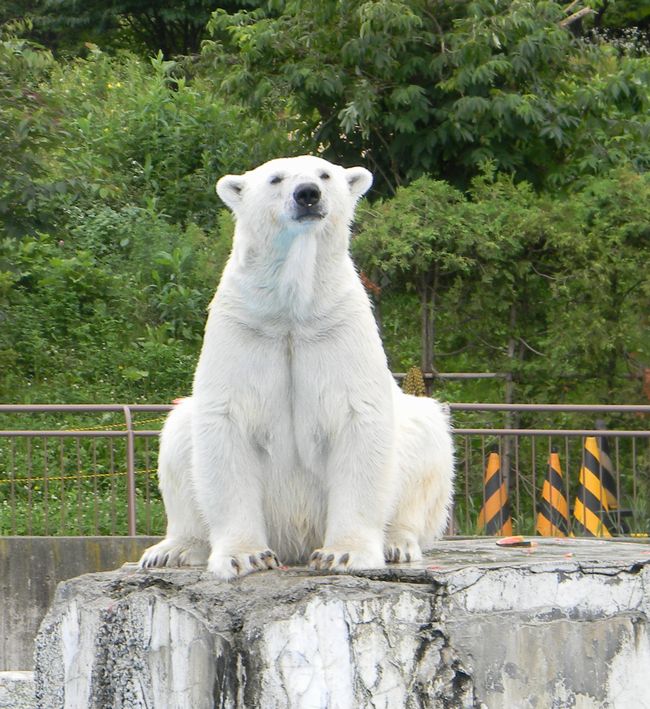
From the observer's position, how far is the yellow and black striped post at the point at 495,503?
11.2 metres

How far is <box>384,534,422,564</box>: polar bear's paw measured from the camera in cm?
554

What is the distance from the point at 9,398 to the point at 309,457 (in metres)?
10.2

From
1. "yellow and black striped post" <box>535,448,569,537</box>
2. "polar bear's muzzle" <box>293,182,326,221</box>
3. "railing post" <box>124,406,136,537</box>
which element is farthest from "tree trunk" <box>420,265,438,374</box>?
"polar bear's muzzle" <box>293,182,326,221</box>

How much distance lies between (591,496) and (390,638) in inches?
256

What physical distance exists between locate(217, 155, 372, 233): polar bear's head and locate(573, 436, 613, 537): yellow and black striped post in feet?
19.9

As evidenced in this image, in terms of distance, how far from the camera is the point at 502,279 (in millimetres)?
12242

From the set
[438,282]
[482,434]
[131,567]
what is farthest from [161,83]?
[131,567]

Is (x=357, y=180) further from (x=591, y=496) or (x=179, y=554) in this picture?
(x=591, y=496)

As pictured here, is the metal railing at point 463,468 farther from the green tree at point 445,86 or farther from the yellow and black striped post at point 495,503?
the green tree at point 445,86

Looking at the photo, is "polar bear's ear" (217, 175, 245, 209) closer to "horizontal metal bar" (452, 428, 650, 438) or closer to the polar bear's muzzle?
the polar bear's muzzle

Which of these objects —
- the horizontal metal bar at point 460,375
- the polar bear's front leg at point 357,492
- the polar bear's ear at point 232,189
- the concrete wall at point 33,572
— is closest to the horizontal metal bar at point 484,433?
the concrete wall at point 33,572

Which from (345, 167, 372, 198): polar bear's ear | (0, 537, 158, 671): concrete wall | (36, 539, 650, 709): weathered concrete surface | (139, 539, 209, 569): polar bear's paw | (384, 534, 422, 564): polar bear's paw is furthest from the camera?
(0, 537, 158, 671): concrete wall

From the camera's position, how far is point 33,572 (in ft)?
35.8

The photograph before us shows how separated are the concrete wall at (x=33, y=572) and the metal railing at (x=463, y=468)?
0.96ft
